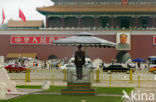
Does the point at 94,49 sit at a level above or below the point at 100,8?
below

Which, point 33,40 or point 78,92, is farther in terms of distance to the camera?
point 33,40

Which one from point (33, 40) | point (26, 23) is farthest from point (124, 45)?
point (26, 23)

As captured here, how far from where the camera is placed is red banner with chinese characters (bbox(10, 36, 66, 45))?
53.4 m

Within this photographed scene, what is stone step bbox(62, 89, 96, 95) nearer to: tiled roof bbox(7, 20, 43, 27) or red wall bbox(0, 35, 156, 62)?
red wall bbox(0, 35, 156, 62)

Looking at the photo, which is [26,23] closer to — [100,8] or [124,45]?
[100,8]

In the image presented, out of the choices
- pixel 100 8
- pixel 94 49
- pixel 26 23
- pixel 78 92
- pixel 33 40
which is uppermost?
pixel 100 8

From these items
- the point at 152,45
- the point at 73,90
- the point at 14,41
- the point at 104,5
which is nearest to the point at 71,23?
the point at 104,5

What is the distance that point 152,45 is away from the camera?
52.1 m

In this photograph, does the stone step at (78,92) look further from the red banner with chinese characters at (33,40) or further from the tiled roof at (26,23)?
the tiled roof at (26,23)

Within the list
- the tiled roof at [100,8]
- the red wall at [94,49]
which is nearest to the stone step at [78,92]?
the red wall at [94,49]

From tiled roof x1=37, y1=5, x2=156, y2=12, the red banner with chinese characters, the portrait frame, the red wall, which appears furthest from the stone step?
tiled roof x1=37, y1=5, x2=156, y2=12

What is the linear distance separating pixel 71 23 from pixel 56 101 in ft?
148

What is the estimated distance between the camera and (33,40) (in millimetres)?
53781

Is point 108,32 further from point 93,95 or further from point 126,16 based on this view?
point 93,95
